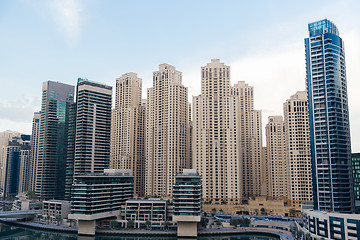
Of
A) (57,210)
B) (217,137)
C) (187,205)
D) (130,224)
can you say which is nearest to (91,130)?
(57,210)

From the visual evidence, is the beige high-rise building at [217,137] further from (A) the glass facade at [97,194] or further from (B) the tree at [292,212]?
(A) the glass facade at [97,194]

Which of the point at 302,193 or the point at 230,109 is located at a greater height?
the point at 230,109

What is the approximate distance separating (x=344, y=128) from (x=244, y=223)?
185ft

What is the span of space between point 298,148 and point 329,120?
50724 millimetres

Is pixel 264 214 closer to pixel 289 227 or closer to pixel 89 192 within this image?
pixel 289 227

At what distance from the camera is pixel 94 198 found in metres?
135

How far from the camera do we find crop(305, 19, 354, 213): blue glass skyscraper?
401 feet

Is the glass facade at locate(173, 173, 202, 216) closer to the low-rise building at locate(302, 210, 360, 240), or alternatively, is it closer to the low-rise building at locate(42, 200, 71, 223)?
the low-rise building at locate(302, 210, 360, 240)

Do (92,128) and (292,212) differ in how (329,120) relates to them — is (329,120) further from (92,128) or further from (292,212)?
(92,128)

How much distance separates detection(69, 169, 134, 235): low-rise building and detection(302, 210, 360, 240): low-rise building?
82476 millimetres

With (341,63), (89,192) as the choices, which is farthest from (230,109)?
(89,192)

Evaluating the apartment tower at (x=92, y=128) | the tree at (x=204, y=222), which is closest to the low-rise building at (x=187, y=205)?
the tree at (x=204, y=222)

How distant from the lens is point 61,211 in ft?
522

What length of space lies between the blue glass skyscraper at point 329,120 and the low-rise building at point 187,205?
46333 millimetres
